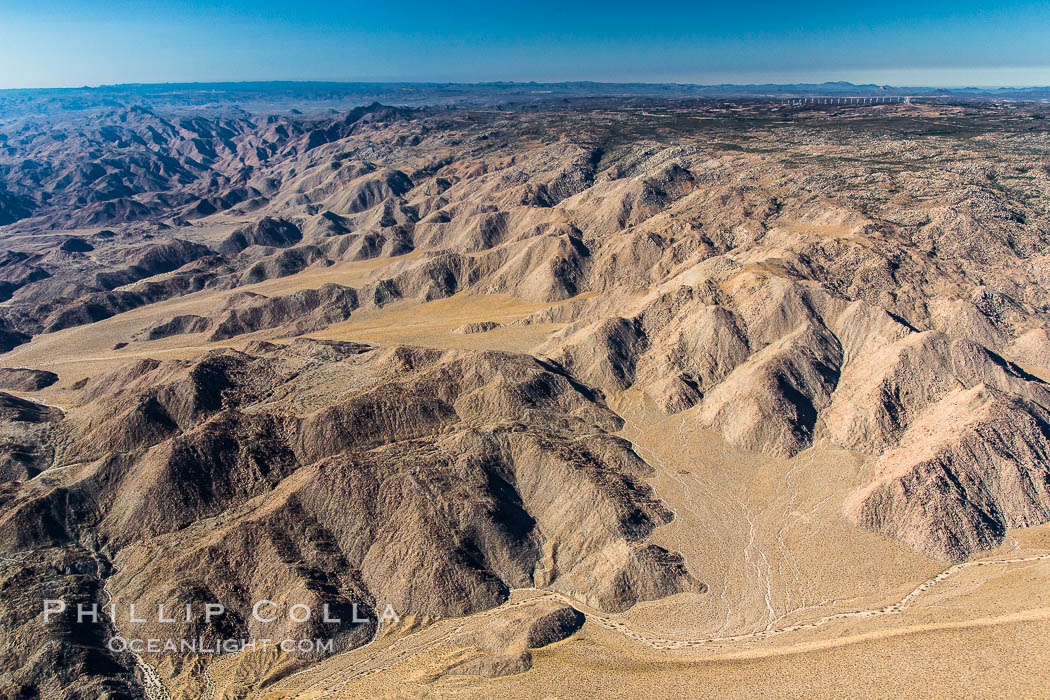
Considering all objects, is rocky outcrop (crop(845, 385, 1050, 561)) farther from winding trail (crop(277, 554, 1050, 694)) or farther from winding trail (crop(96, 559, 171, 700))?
winding trail (crop(96, 559, 171, 700))

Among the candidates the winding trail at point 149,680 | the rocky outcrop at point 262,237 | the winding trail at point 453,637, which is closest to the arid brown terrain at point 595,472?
the winding trail at point 453,637

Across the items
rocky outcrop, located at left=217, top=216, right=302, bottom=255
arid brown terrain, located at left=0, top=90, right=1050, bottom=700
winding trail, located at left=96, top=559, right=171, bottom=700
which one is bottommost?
winding trail, located at left=96, top=559, right=171, bottom=700

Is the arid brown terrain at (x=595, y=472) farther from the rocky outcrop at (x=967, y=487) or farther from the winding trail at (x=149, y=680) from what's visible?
the winding trail at (x=149, y=680)

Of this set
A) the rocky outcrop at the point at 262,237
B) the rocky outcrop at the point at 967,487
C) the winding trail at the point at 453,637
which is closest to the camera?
the winding trail at the point at 453,637

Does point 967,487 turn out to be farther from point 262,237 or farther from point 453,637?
point 262,237

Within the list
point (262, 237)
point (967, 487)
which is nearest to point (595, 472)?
point (967, 487)

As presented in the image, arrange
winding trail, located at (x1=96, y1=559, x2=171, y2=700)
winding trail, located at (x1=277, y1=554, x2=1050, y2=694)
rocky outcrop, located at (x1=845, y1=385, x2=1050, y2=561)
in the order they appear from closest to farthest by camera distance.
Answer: winding trail, located at (x1=96, y1=559, x2=171, y2=700) < winding trail, located at (x1=277, y1=554, x2=1050, y2=694) < rocky outcrop, located at (x1=845, y1=385, x2=1050, y2=561)

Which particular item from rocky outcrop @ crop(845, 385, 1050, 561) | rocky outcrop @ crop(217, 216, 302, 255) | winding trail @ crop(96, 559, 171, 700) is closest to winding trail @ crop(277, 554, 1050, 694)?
rocky outcrop @ crop(845, 385, 1050, 561)

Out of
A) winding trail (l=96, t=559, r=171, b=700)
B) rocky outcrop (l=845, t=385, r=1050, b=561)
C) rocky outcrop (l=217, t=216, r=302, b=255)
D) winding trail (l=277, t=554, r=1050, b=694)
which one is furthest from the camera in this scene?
rocky outcrop (l=217, t=216, r=302, b=255)

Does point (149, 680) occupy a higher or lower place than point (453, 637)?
Result: lower

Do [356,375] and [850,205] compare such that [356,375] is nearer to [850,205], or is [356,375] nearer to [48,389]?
[48,389]
